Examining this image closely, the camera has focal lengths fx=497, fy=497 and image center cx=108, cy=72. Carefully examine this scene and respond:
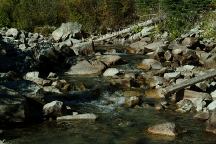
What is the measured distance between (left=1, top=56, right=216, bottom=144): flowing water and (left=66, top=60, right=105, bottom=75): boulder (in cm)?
749

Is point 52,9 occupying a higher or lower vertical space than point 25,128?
higher

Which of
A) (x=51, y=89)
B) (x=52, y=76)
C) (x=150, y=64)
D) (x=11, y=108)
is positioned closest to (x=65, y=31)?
(x=150, y=64)

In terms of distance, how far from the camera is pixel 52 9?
2350 inches

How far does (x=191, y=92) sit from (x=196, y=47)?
14216 millimetres

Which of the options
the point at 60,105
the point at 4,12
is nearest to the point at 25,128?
the point at 60,105

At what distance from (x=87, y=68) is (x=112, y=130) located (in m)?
11.9

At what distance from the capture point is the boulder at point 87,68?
1152 inches

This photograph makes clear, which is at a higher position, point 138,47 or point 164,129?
point 138,47

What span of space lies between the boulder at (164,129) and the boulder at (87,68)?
11.8 metres

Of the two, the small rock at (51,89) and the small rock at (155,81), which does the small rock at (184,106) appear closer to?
the small rock at (155,81)

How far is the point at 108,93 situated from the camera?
2414 centimetres

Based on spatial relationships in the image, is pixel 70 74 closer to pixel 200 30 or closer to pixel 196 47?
pixel 196 47

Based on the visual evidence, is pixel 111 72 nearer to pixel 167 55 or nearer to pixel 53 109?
pixel 167 55

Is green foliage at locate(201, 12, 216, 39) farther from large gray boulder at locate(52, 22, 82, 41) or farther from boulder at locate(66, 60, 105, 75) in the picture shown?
large gray boulder at locate(52, 22, 82, 41)
